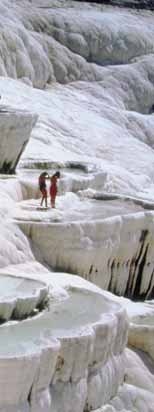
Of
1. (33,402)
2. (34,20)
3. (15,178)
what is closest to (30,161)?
(15,178)

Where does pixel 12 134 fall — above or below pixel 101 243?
above

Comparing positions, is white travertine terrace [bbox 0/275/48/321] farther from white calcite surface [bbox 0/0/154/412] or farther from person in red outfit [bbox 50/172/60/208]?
person in red outfit [bbox 50/172/60/208]

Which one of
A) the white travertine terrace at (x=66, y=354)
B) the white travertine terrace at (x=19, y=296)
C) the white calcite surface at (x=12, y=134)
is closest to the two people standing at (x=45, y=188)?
the white calcite surface at (x=12, y=134)

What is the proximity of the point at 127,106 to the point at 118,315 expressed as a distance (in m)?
25.2

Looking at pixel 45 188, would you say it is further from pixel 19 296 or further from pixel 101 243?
pixel 19 296

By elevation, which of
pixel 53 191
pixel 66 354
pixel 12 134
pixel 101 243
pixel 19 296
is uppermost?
pixel 19 296

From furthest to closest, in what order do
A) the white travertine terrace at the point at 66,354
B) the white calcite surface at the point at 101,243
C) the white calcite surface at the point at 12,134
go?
the white calcite surface at the point at 12,134 < the white calcite surface at the point at 101,243 < the white travertine terrace at the point at 66,354

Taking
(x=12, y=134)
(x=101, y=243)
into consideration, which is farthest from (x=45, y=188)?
(x=101, y=243)

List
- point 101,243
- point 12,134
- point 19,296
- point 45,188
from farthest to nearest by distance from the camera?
point 12,134
point 45,188
point 101,243
point 19,296


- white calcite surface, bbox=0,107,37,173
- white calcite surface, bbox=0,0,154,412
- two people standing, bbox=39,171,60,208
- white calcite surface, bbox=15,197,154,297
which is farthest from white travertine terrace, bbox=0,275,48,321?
white calcite surface, bbox=0,107,37,173

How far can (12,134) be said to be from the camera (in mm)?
15484

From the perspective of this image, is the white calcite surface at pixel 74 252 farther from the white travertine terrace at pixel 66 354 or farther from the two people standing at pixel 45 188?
the two people standing at pixel 45 188

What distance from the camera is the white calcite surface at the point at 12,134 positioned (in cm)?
1518

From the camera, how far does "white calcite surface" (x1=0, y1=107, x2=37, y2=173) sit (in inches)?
598
